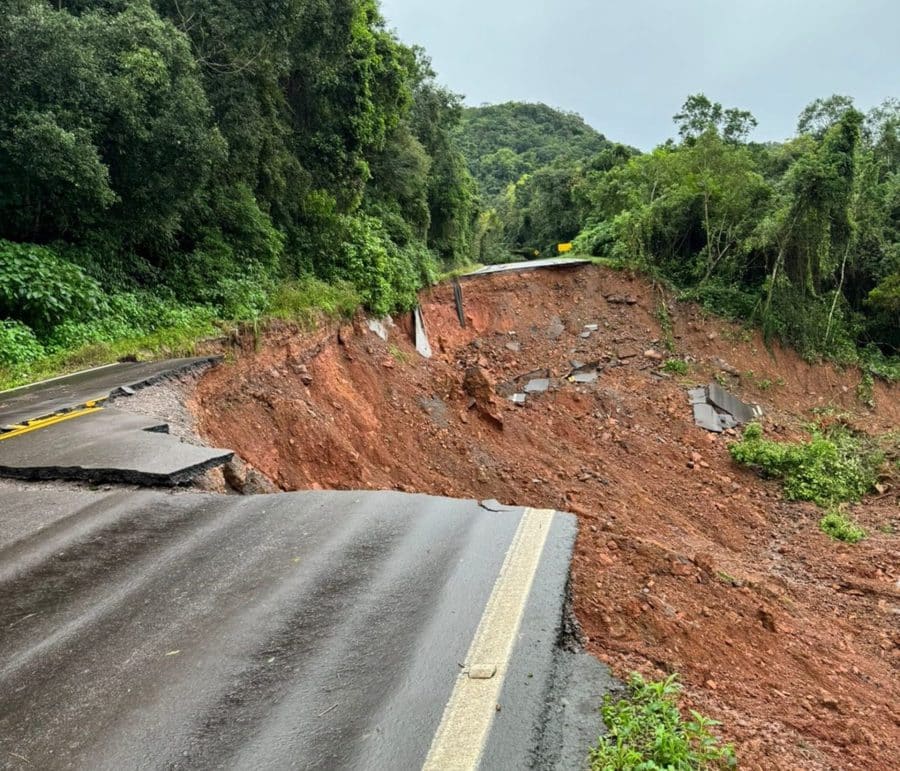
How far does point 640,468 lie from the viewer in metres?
10.7

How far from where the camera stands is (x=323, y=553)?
2520 mm

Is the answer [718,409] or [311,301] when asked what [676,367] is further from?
[311,301]

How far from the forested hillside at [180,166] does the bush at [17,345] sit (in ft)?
0.09

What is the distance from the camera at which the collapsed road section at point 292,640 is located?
5.06 feet

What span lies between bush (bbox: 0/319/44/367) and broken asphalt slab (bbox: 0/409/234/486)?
3.27m

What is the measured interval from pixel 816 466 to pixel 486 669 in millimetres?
10911

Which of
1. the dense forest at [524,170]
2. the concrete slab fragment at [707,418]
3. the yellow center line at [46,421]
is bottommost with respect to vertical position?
the concrete slab fragment at [707,418]

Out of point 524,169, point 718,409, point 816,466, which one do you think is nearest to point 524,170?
point 524,169

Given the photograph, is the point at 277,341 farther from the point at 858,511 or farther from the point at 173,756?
the point at 858,511

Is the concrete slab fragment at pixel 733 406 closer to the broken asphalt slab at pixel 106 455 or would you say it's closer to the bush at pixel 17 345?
the broken asphalt slab at pixel 106 455

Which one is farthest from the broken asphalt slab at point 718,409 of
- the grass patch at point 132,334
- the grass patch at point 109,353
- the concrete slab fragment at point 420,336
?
the grass patch at point 109,353

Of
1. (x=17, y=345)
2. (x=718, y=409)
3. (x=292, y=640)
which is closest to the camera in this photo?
(x=292, y=640)

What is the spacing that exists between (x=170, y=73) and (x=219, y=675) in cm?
912

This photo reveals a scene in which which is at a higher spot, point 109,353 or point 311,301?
point 311,301
